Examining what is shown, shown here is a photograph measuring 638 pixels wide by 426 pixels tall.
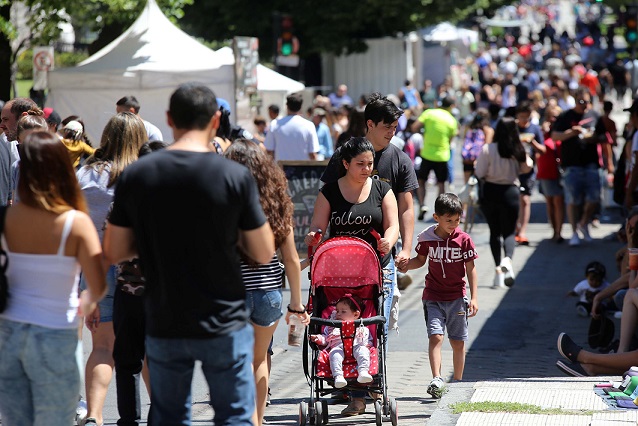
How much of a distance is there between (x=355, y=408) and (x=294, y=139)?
Result: 6.98 metres

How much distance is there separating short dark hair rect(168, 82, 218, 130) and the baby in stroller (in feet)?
8.71

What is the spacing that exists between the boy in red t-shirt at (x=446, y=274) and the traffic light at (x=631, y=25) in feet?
51.4

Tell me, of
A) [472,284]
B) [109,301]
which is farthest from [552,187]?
[109,301]

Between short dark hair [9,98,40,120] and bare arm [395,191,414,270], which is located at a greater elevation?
short dark hair [9,98,40,120]

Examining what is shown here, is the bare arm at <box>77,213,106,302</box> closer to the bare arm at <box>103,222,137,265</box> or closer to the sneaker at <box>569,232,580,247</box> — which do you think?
the bare arm at <box>103,222,137,265</box>

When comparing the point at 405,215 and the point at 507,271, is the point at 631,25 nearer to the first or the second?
the point at 507,271

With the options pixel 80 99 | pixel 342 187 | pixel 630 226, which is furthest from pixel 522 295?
pixel 80 99

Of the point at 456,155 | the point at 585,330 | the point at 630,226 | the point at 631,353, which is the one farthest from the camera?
the point at 456,155

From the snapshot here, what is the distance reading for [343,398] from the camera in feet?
23.4

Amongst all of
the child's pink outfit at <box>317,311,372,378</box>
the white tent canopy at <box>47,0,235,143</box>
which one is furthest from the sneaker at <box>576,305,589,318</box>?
the white tent canopy at <box>47,0,235,143</box>

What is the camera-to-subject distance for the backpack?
17234 mm

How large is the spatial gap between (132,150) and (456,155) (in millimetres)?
23198

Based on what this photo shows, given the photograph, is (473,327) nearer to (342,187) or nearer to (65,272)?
(342,187)

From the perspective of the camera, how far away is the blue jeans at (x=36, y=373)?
15.1ft
